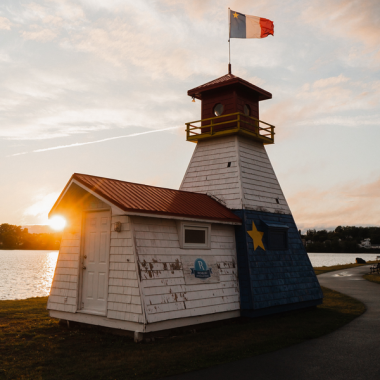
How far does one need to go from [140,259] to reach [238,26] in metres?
13.2

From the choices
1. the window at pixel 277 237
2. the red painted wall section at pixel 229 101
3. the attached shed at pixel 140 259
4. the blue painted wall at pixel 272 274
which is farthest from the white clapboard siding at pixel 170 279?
the red painted wall section at pixel 229 101

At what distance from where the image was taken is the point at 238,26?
18.7 metres

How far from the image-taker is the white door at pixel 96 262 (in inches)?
441

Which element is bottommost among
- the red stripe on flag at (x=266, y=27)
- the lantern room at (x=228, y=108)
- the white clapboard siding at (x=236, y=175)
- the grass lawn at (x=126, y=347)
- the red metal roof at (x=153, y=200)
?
the grass lawn at (x=126, y=347)

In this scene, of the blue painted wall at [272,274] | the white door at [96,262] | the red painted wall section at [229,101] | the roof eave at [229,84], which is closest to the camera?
the white door at [96,262]

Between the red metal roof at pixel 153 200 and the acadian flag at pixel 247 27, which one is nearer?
the red metal roof at pixel 153 200

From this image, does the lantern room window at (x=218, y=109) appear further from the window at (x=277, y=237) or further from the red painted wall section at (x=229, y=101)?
the window at (x=277, y=237)

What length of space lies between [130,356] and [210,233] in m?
5.14

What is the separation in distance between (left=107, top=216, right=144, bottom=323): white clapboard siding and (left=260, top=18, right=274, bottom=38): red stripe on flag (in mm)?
12463

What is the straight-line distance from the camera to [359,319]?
13.5 m

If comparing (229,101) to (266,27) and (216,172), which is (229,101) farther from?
(266,27)

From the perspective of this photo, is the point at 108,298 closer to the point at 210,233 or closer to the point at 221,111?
the point at 210,233

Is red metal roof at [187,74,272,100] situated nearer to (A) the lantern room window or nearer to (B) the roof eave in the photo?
(B) the roof eave

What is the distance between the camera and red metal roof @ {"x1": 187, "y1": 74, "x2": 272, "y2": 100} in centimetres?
1648
